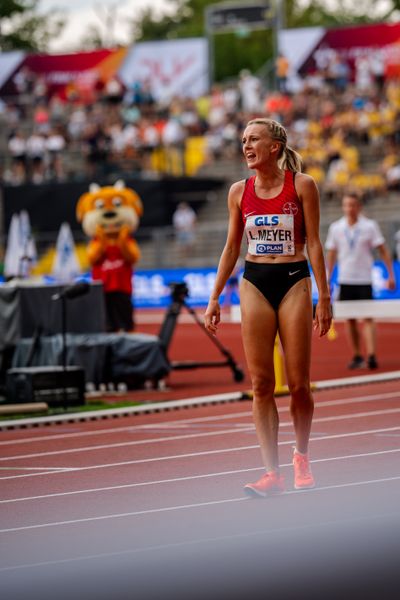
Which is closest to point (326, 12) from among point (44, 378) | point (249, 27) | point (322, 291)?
point (249, 27)

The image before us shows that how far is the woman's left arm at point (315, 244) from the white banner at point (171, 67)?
37809mm

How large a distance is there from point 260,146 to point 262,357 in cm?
123

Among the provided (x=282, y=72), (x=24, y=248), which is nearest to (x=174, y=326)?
(x=24, y=248)

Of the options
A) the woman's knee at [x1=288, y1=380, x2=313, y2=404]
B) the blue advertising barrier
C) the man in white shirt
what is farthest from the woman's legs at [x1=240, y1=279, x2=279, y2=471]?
the blue advertising barrier

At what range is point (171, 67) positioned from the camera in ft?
153

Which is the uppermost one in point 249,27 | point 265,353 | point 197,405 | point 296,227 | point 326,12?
point 326,12

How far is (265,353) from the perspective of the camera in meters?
8.41

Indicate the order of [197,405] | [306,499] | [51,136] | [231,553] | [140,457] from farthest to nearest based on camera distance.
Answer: [51,136] < [197,405] < [140,457] < [306,499] < [231,553]

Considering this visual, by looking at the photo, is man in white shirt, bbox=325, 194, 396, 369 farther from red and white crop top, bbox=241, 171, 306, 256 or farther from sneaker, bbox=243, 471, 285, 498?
sneaker, bbox=243, 471, 285, 498

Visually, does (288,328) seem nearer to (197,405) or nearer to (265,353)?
(265,353)

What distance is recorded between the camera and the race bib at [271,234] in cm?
837

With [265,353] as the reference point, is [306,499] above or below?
below

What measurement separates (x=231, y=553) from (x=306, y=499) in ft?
6.23

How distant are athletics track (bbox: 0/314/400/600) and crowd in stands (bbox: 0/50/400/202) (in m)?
22.7
